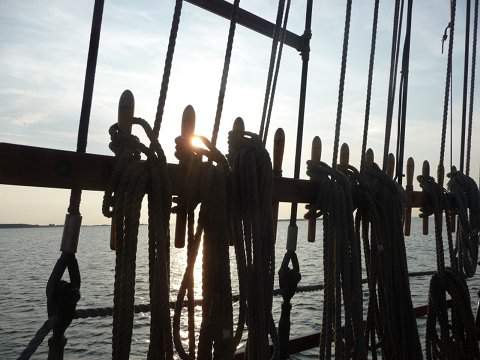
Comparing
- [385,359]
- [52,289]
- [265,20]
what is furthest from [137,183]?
[265,20]

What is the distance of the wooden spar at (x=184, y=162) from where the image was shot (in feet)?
5.58

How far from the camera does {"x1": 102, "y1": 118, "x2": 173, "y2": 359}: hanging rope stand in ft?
4.67

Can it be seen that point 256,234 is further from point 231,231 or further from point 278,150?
point 278,150

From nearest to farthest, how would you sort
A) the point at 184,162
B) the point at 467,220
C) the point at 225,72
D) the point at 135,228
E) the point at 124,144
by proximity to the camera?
the point at 135,228
the point at 124,144
the point at 184,162
the point at 225,72
the point at 467,220

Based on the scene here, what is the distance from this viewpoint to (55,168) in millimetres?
1529

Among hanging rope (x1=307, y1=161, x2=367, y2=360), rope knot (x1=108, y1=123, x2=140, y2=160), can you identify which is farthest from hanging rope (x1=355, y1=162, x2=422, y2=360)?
rope knot (x1=108, y1=123, x2=140, y2=160)

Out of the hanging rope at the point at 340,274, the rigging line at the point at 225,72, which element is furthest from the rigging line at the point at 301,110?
the rigging line at the point at 225,72

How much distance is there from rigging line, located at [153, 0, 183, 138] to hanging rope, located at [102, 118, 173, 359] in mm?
362

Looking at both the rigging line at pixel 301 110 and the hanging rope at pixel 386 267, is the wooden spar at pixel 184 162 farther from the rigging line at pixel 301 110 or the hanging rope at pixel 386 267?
the hanging rope at pixel 386 267

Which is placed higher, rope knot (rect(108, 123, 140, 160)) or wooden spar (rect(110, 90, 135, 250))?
wooden spar (rect(110, 90, 135, 250))

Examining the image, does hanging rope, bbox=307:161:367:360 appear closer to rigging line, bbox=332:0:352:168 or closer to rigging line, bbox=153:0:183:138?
rigging line, bbox=332:0:352:168

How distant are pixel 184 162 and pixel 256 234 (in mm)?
417

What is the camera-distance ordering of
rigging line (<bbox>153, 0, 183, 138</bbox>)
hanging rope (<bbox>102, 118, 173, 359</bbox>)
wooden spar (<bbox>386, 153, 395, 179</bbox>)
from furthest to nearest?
wooden spar (<bbox>386, 153, 395, 179</bbox>)
rigging line (<bbox>153, 0, 183, 138</bbox>)
hanging rope (<bbox>102, 118, 173, 359</bbox>)

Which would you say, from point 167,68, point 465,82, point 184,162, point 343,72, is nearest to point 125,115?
point 184,162
